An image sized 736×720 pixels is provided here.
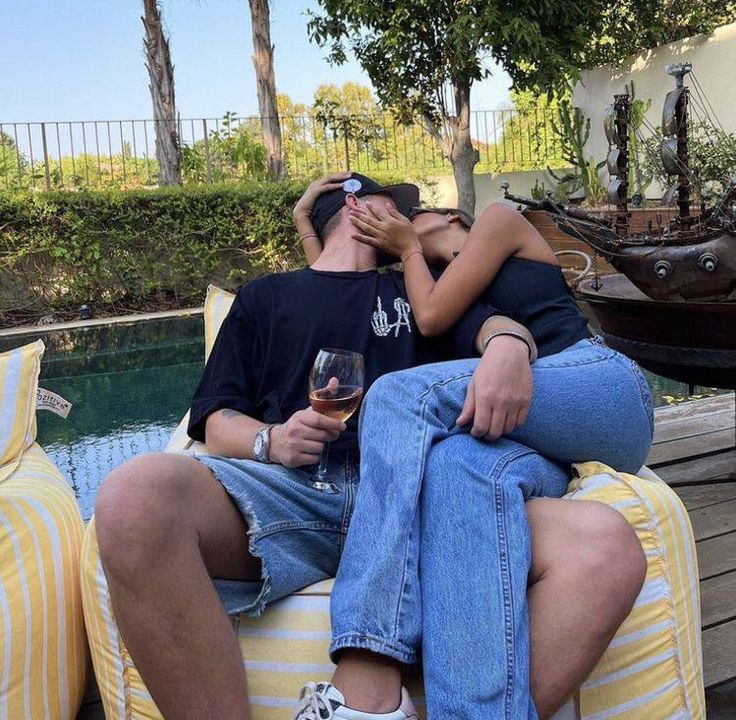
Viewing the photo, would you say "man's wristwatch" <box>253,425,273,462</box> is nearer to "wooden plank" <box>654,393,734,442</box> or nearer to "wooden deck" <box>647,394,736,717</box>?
"wooden deck" <box>647,394,736,717</box>

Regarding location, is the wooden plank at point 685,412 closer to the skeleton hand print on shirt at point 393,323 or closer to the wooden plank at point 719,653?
the wooden plank at point 719,653

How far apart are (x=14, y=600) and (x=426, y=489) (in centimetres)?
76

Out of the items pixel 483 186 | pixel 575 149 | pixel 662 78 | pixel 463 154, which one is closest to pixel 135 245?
pixel 463 154

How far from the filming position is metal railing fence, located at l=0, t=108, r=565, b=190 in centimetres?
1100

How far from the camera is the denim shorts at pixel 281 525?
1.44m

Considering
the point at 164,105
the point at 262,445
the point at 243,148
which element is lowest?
the point at 262,445

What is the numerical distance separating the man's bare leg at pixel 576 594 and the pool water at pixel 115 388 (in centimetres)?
236

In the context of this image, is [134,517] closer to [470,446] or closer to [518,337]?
[470,446]

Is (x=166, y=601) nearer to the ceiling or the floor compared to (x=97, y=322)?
nearer to the ceiling

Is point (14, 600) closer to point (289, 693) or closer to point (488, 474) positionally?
point (289, 693)

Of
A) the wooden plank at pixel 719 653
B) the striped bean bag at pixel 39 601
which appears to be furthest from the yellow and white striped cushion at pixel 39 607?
the wooden plank at pixel 719 653

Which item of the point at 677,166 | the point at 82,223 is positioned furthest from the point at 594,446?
the point at 82,223

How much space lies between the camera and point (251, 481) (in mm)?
1500

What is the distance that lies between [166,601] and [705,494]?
2.03 m
